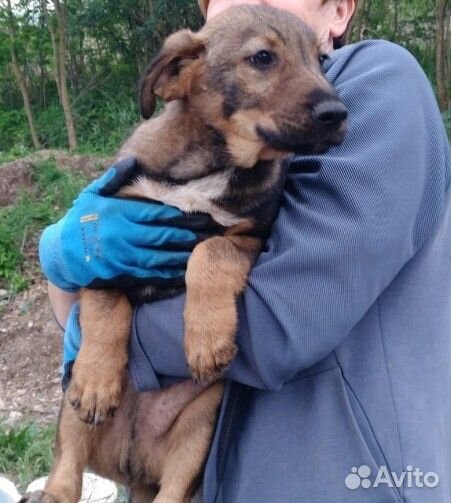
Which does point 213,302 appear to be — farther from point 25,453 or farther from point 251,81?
point 25,453

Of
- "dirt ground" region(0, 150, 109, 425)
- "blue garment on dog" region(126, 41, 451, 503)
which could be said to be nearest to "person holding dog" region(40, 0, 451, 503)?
Answer: "blue garment on dog" region(126, 41, 451, 503)

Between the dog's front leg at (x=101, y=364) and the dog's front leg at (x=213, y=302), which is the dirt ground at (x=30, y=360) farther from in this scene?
the dog's front leg at (x=213, y=302)

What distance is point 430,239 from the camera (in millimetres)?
2105

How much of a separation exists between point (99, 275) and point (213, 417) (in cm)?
57

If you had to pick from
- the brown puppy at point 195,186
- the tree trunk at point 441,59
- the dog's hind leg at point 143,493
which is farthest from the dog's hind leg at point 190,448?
the tree trunk at point 441,59

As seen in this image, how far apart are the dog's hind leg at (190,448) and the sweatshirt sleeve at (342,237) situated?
13.5 inches

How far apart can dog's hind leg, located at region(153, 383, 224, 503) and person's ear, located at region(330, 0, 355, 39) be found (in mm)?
1418

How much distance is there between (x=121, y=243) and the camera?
227cm

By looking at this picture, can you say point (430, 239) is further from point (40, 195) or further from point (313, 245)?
point (40, 195)

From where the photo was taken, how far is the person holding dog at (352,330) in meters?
1.95

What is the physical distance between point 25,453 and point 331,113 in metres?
3.08

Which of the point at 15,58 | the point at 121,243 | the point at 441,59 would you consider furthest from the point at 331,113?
the point at 15,58

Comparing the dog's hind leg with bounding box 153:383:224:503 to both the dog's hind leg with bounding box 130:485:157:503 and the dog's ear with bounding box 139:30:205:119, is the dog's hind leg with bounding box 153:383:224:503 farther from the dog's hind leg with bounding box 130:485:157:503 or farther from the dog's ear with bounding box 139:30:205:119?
the dog's ear with bounding box 139:30:205:119

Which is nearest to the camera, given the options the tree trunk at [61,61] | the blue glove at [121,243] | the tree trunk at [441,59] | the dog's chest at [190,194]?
the blue glove at [121,243]
